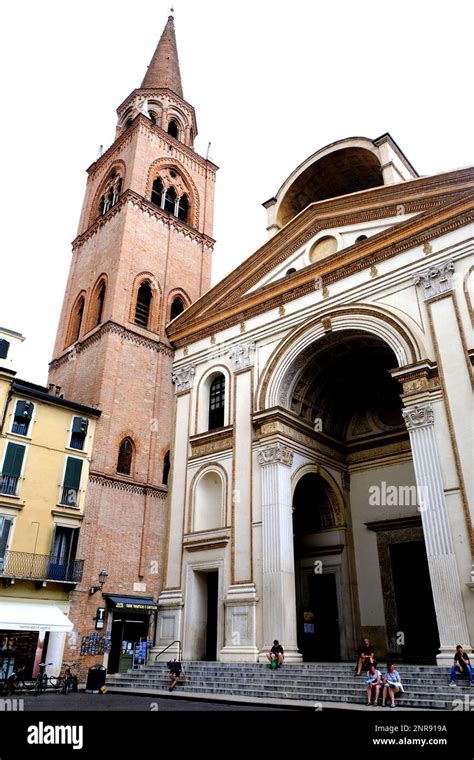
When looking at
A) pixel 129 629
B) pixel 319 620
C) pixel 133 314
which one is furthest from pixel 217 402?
pixel 319 620

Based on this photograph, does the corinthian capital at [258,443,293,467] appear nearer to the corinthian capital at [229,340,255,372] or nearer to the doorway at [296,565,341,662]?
the corinthian capital at [229,340,255,372]

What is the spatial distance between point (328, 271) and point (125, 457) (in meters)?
9.32

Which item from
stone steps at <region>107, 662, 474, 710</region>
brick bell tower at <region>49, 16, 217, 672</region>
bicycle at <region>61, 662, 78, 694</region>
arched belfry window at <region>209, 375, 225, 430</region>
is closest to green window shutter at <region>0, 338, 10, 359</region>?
brick bell tower at <region>49, 16, 217, 672</region>

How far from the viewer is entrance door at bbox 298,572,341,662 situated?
16.8 m

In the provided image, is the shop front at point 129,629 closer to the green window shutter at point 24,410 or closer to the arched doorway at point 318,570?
the arched doorway at point 318,570

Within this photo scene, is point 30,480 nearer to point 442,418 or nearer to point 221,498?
point 221,498

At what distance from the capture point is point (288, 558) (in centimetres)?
1491

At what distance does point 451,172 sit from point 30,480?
49.3 feet

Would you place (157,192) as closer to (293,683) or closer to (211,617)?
(211,617)

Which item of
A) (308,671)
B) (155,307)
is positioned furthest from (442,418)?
(155,307)

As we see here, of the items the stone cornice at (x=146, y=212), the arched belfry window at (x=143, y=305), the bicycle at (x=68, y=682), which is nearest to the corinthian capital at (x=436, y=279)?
the arched belfry window at (x=143, y=305)

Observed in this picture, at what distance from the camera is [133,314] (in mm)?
21266

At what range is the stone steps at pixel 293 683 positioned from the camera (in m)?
9.80
